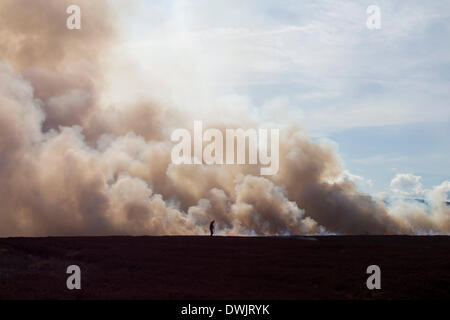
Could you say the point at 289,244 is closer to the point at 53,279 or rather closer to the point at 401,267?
the point at 401,267

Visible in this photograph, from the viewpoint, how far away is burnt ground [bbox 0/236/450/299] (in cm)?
3341

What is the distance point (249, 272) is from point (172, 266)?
746cm

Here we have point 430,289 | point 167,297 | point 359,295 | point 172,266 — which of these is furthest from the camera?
point 172,266

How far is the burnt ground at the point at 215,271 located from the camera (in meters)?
33.4

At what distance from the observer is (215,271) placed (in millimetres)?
42375

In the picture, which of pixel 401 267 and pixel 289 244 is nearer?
pixel 401 267
